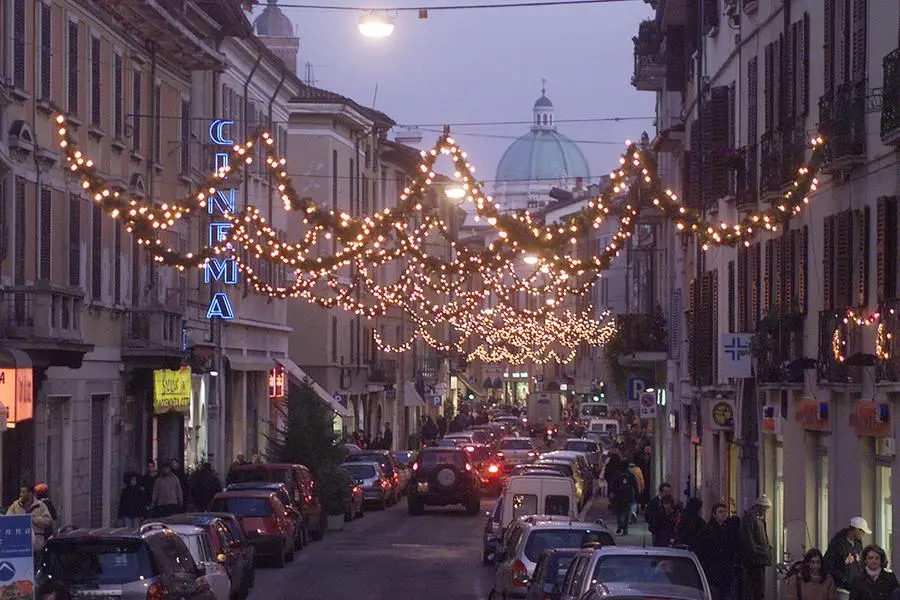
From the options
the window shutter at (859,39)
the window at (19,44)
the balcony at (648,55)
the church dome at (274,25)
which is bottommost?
the window shutter at (859,39)

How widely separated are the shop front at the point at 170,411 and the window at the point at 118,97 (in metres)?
6.06

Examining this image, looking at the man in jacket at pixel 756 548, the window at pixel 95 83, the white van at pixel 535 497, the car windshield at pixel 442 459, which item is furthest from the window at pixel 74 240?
the car windshield at pixel 442 459

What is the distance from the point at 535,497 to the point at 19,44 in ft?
40.9

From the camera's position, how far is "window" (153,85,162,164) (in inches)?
1687

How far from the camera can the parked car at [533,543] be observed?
24.7m

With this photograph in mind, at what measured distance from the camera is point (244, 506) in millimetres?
34688

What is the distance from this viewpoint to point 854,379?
24.7 metres

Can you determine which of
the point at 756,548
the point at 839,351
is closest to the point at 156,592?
the point at 756,548

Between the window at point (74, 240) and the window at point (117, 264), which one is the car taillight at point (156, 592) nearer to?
the window at point (74, 240)

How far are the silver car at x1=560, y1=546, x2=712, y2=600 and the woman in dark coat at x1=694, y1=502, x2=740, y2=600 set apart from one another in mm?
7057

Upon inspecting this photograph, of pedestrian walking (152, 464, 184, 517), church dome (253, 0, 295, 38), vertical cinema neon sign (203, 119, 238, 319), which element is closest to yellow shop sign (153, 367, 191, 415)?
vertical cinema neon sign (203, 119, 238, 319)

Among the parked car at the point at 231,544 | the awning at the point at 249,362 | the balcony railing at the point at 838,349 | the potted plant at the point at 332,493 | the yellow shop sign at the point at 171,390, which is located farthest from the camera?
the awning at the point at 249,362

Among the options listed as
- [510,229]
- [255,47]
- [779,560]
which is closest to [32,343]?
[510,229]

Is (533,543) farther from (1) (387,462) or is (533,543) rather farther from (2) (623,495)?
(1) (387,462)
